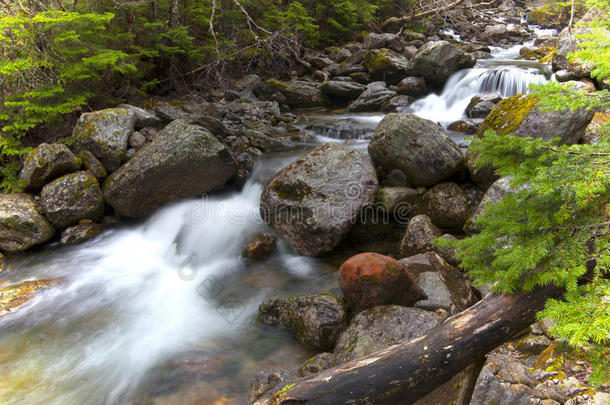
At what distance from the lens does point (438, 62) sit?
1227 cm

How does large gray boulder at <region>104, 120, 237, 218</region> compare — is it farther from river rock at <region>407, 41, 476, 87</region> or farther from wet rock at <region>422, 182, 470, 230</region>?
river rock at <region>407, 41, 476, 87</region>

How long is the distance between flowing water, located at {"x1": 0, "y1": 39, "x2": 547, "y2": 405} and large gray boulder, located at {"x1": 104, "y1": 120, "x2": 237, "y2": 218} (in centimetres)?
35

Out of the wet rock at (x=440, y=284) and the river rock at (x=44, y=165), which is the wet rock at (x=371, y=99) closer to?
the wet rock at (x=440, y=284)

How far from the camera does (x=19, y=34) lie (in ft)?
20.6

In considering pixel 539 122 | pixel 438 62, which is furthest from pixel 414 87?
pixel 539 122

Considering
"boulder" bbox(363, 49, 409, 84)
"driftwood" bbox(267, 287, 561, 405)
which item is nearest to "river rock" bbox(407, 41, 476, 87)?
"boulder" bbox(363, 49, 409, 84)

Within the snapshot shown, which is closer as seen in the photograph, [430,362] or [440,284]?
[430,362]

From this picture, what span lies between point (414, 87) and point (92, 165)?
34.5ft

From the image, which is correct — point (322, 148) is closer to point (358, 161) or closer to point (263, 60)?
point (358, 161)

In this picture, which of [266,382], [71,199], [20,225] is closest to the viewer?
[266,382]

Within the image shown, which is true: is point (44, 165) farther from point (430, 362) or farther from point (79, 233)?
point (430, 362)

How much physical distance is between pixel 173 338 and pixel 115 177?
378 cm

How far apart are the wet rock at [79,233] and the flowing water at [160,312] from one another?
0.53ft

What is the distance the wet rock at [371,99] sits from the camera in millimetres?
11898
